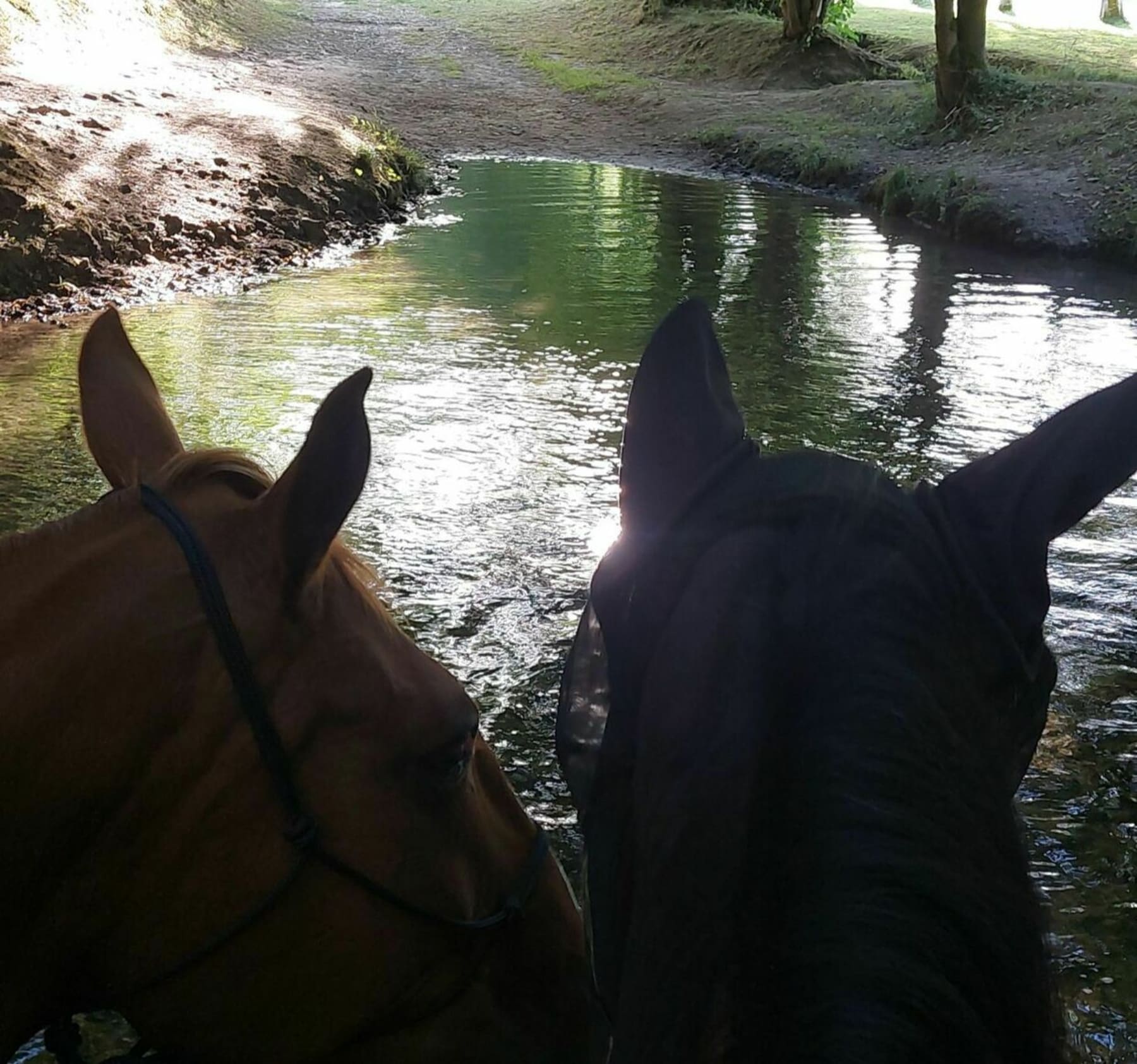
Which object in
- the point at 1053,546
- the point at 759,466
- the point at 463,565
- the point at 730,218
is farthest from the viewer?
the point at 730,218

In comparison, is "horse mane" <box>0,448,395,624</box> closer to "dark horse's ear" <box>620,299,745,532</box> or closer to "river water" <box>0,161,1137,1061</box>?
"dark horse's ear" <box>620,299,745,532</box>

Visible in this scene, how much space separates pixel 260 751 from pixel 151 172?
9.28 meters

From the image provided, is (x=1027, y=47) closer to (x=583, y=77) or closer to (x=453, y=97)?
(x=583, y=77)

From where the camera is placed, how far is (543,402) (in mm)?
6254

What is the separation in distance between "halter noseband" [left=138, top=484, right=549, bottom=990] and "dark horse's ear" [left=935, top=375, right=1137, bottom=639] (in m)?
0.73

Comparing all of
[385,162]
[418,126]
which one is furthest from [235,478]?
[418,126]

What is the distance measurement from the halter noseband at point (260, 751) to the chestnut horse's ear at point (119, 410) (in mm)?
270

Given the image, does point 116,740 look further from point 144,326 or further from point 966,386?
point 144,326

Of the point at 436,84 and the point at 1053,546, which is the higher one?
the point at 436,84

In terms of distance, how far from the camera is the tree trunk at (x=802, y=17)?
21.0m

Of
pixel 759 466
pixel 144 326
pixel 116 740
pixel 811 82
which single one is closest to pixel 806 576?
pixel 759 466

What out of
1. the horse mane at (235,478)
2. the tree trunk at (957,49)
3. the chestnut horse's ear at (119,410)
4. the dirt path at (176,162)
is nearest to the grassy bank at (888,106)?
the tree trunk at (957,49)

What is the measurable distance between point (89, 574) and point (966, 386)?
5887 mm

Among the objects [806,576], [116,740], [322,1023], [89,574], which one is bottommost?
A: [322,1023]
